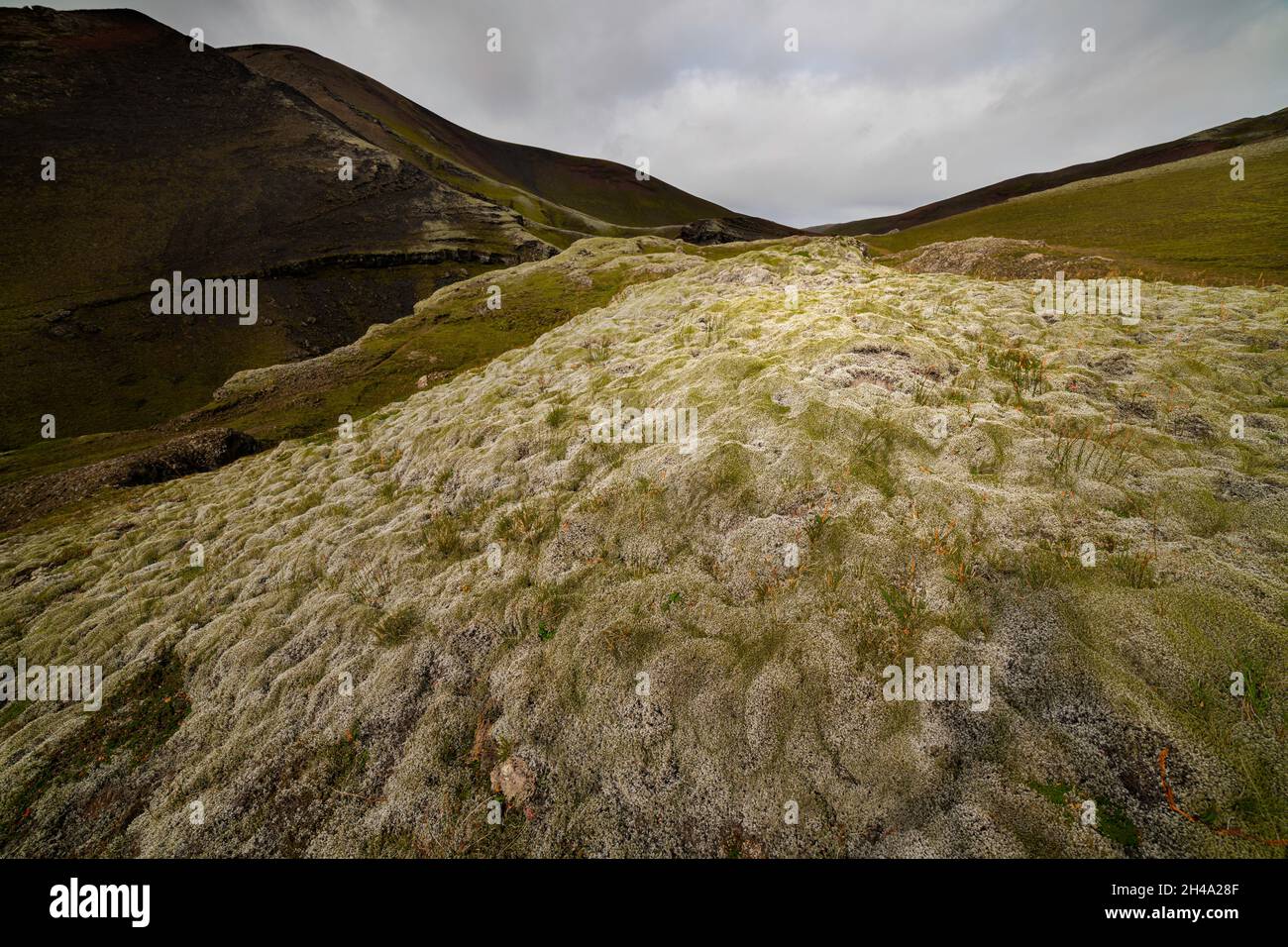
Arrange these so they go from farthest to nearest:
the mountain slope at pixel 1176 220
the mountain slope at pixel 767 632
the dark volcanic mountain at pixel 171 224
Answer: the dark volcanic mountain at pixel 171 224, the mountain slope at pixel 1176 220, the mountain slope at pixel 767 632

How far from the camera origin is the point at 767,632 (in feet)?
29.7

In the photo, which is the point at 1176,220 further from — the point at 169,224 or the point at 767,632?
the point at 169,224

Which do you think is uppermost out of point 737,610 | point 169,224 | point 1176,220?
point 169,224

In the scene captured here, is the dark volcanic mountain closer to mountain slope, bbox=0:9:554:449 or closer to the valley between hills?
mountain slope, bbox=0:9:554:449

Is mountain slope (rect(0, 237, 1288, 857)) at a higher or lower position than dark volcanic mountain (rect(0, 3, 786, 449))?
lower

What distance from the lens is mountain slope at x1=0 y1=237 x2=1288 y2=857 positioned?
6691 mm

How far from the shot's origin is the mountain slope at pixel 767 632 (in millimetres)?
6691

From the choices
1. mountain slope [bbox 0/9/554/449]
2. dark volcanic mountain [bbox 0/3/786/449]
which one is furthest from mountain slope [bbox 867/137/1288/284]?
mountain slope [bbox 0/9/554/449]

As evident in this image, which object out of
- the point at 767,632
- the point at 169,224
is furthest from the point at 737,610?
the point at 169,224

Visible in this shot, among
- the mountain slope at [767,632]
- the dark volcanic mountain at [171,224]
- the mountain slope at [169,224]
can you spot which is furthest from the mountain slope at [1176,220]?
the mountain slope at [169,224]

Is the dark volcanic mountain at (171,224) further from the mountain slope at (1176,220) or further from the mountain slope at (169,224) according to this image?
the mountain slope at (1176,220)

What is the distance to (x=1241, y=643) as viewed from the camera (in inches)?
262
